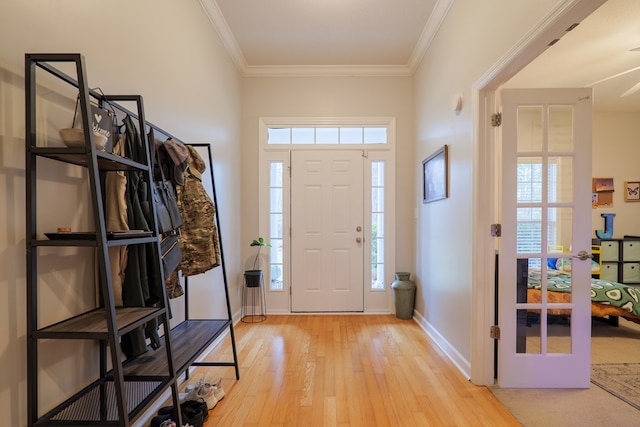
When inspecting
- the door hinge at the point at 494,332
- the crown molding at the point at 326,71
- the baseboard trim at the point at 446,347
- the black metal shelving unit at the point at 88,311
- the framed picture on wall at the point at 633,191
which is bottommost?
the baseboard trim at the point at 446,347

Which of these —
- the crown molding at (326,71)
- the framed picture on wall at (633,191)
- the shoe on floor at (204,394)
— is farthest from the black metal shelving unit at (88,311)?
the framed picture on wall at (633,191)

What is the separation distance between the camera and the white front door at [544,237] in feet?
6.73

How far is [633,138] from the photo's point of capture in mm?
4867

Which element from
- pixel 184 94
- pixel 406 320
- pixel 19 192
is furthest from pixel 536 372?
pixel 184 94

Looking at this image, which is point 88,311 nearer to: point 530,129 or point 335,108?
point 530,129

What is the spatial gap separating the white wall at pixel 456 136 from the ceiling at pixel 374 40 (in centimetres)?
37

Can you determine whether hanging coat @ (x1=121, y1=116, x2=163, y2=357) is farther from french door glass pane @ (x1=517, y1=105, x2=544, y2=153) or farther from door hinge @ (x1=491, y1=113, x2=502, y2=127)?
french door glass pane @ (x1=517, y1=105, x2=544, y2=153)

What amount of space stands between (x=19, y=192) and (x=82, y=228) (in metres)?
0.31

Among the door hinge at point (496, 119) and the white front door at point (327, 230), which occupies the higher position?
the door hinge at point (496, 119)

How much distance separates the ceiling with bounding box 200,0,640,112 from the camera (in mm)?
2750

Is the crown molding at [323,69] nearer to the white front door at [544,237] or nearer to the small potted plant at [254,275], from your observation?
the white front door at [544,237]

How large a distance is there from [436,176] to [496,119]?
0.92 metres

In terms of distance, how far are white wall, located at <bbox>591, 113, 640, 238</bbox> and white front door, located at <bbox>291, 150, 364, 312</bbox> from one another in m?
3.82

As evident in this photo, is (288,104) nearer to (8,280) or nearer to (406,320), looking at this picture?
(406,320)
